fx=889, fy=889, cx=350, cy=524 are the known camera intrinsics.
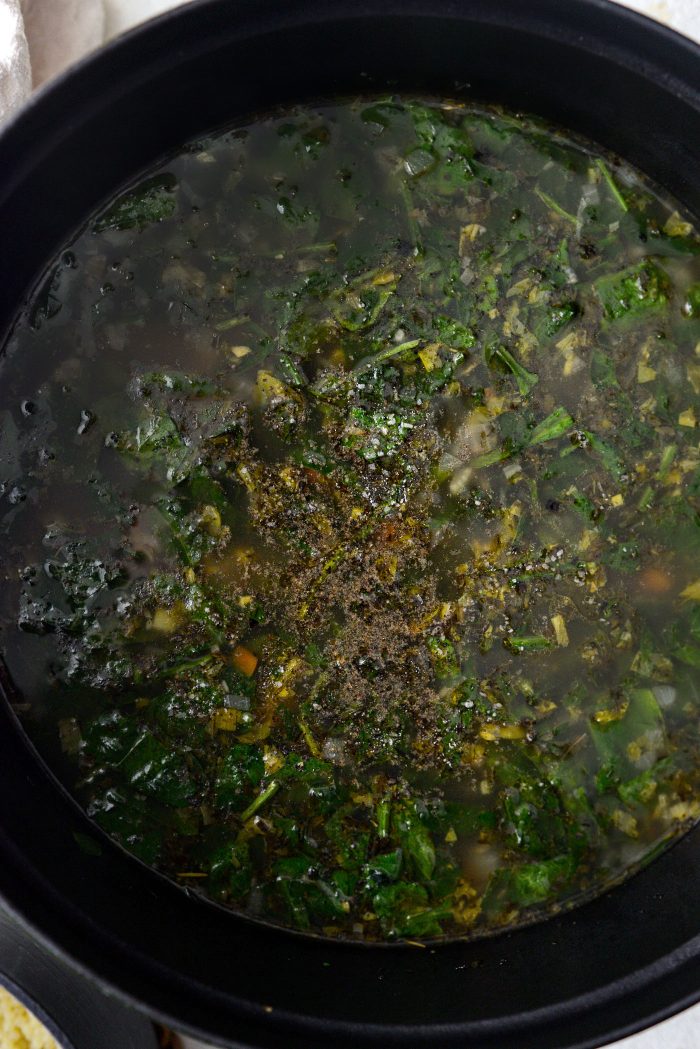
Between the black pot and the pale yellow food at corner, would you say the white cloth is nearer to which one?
the black pot

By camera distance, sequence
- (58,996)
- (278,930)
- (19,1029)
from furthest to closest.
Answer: (19,1029)
(278,930)
(58,996)

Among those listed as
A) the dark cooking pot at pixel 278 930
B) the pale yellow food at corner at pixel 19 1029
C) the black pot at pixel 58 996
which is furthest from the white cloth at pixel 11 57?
the pale yellow food at corner at pixel 19 1029

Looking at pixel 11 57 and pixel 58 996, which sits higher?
pixel 11 57

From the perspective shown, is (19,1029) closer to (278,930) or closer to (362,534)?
(278,930)

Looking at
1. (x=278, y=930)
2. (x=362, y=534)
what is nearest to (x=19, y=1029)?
(x=278, y=930)

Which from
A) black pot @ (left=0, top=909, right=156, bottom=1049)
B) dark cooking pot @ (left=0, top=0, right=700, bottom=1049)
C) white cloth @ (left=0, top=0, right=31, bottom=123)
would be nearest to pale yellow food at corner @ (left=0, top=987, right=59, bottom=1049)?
black pot @ (left=0, top=909, right=156, bottom=1049)

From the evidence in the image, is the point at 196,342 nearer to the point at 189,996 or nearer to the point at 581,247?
the point at 581,247
